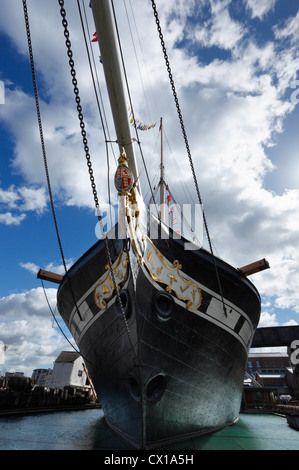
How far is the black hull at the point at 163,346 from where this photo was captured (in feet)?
14.7

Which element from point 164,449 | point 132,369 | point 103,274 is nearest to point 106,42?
point 103,274

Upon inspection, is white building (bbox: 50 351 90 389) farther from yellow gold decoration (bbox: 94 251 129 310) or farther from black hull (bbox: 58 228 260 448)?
yellow gold decoration (bbox: 94 251 129 310)

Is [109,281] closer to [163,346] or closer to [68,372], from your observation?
[163,346]

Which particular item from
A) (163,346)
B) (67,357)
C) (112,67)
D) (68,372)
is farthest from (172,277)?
(67,357)

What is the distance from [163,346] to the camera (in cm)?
471

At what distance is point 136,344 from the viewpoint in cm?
450

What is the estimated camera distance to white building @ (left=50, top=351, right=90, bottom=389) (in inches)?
1096

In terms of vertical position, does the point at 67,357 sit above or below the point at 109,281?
below

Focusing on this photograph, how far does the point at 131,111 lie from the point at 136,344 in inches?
240

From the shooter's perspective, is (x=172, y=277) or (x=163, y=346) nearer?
(x=163, y=346)

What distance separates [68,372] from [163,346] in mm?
28684

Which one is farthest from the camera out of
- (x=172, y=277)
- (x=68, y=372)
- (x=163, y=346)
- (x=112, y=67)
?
(x=68, y=372)

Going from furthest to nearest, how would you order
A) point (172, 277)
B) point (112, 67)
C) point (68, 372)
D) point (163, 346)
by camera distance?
point (68, 372) → point (172, 277) → point (163, 346) → point (112, 67)
